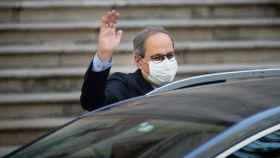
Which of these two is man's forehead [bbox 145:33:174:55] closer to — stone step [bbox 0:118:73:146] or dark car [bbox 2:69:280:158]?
dark car [bbox 2:69:280:158]

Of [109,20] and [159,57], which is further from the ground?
[109,20]

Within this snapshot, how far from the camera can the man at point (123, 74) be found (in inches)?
182

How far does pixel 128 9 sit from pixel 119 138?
229 inches

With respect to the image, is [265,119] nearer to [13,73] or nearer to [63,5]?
[13,73]

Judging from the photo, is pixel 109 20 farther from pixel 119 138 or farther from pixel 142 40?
pixel 119 138

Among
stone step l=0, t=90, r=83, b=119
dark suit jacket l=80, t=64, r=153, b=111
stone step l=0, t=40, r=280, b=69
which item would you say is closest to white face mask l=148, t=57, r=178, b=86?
dark suit jacket l=80, t=64, r=153, b=111

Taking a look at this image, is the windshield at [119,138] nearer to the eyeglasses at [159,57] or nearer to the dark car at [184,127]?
the dark car at [184,127]

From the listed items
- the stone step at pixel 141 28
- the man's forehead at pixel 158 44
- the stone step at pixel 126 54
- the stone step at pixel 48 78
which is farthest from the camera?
the stone step at pixel 141 28

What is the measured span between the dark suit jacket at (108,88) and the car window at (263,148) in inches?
70.2

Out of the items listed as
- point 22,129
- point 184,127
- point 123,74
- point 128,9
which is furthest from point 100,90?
point 128,9

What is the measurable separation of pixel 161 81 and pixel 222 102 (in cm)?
167

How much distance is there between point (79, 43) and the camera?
8.65 m

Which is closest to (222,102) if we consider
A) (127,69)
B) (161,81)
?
(161,81)

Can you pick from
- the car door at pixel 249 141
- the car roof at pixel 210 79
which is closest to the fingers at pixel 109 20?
the car roof at pixel 210 79
